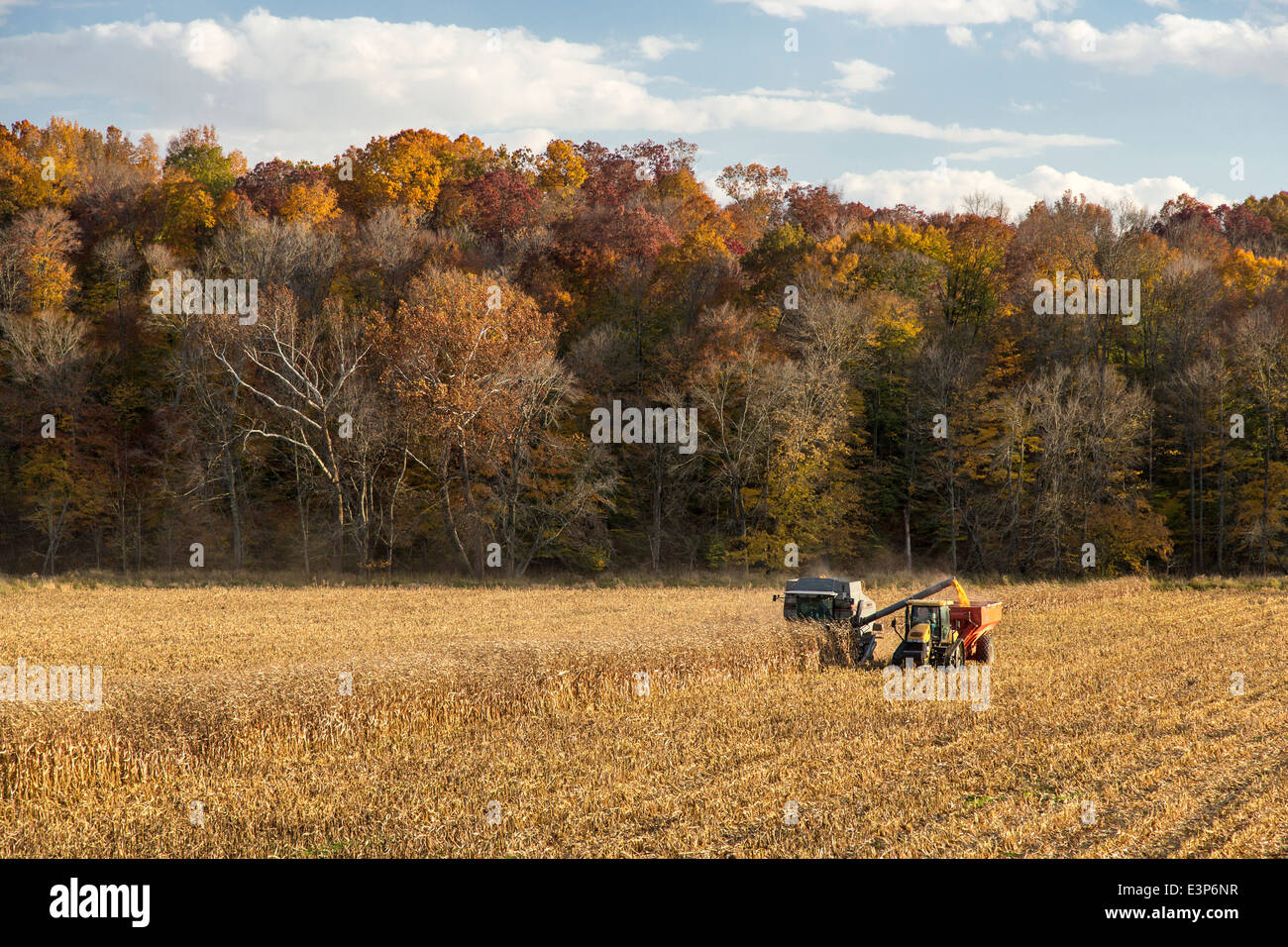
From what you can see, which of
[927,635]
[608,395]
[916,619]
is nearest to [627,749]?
[927,635]

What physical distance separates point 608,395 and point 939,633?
33478 mm

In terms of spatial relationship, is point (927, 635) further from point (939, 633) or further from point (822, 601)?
point (822, 601)

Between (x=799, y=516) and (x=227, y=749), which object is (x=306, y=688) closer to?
(x=227, y=749)

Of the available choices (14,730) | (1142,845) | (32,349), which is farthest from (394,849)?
(32,349)

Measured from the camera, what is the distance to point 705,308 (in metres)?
52.2

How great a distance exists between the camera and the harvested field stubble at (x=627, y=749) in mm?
10180

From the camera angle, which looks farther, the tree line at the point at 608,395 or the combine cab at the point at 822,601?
the tree line at the point at 608,395

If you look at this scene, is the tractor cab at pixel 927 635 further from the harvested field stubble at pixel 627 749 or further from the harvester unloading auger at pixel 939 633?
the harvested field stubble at pixel 627 749

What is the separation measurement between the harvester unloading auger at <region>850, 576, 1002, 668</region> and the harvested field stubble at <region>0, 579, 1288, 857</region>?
2.28 feet

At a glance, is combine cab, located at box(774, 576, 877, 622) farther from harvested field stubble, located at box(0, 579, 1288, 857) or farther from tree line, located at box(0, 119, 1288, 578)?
tree line, located at box(0, 119, 1288, 578)

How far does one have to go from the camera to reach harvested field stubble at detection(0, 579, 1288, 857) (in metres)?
10.2

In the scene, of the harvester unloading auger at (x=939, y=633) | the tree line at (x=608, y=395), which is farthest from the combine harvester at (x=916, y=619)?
the tree line at (x=608, y=395)

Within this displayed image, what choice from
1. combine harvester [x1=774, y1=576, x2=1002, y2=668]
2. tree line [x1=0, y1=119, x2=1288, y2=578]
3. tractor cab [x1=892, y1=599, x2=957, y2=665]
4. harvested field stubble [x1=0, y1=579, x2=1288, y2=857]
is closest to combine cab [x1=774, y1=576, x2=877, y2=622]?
combine harvester [x1=774, y1=576, x2=1002, y2=668]

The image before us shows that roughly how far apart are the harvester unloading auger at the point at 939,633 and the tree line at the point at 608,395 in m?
23.6
